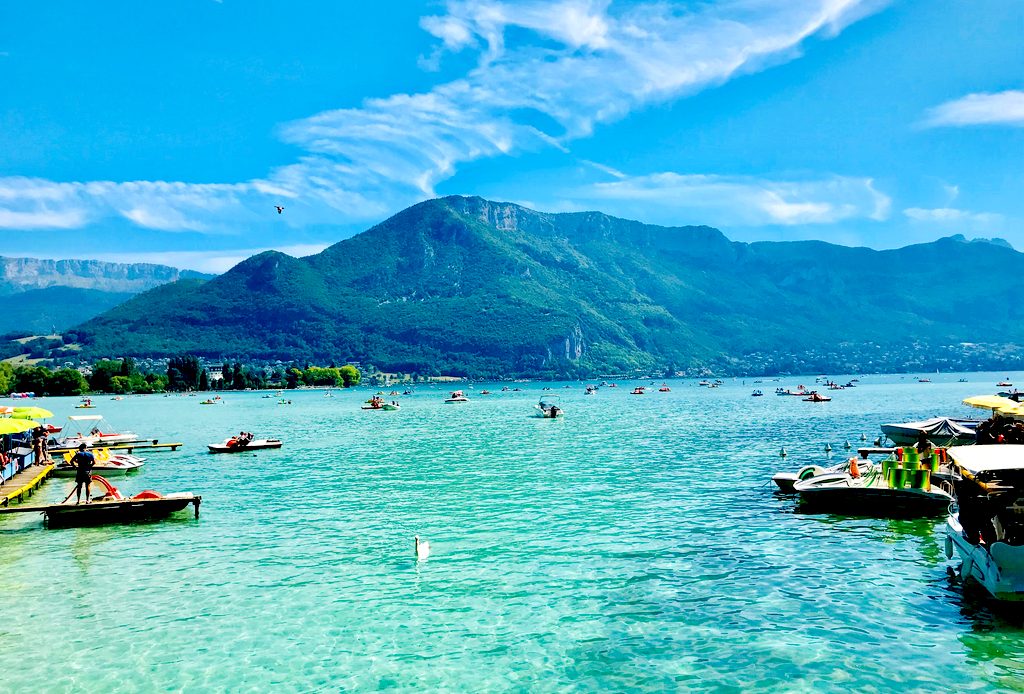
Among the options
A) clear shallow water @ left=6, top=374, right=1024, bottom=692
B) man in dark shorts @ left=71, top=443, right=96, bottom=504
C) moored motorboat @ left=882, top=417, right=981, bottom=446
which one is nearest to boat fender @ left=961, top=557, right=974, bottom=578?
clear shallow water @ left=6, top=374, right=1024, bottom=692

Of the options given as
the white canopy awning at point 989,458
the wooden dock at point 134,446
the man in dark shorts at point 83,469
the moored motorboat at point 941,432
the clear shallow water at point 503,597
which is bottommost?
the clear shallow water at point 503,597

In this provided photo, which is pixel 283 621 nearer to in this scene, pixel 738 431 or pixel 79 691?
pixel 79 691

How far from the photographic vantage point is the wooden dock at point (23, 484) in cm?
3647

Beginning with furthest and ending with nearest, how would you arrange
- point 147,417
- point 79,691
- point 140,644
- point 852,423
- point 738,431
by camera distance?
point 147,417
point 852,423
point 738,431
point 140,644
point 79,691

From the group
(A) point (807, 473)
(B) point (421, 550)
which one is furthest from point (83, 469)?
(A) point (807, 473)

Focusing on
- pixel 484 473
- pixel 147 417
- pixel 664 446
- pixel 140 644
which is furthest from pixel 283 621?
pixel 147 417

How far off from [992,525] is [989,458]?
1.70 meters

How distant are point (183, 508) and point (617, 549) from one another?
66.7 feet

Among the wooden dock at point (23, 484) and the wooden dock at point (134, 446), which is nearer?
the wooden dock at point (23, 484)

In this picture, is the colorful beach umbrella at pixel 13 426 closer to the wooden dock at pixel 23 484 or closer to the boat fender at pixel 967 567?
the wooden dock at pixel 23 484

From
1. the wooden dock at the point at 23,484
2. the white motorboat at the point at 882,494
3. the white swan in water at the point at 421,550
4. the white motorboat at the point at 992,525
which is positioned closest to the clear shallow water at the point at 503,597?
the white swan in water at the point at 421,550

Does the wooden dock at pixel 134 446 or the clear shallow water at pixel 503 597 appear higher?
the wooden dock at pixel 134 446

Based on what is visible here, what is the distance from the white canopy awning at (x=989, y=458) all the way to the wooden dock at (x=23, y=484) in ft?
129

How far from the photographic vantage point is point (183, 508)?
1329 inches
